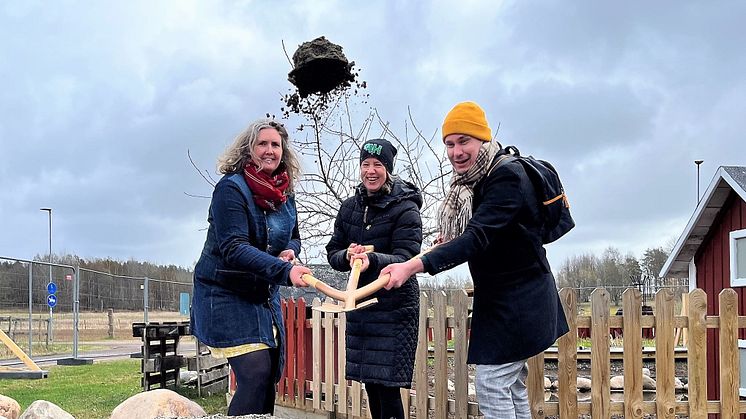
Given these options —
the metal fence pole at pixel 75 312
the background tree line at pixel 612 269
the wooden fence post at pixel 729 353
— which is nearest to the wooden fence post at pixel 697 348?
the wooden fence post at pixel 729 353

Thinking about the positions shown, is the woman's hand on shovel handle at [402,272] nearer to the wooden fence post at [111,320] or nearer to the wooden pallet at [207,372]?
the wooden pallet at [207,372]

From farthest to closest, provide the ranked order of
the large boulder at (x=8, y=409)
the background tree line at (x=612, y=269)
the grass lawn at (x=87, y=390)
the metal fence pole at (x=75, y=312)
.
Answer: the background tree line at (x=612, y=269) → the metal fence pole at (x=75, y=312) → the grass lawn at (x=87, y=390) → the large boulder at (x=8, y=409)

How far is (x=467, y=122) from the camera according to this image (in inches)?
124

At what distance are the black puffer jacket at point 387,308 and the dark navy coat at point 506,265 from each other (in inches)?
27.3

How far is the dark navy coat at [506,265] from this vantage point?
119 inches

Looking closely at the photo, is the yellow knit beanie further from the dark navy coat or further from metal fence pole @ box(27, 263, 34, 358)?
metal fence pole @ box(27, 263, 34, 358)

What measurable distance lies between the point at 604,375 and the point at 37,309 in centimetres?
1559

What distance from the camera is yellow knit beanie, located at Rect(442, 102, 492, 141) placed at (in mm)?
3158

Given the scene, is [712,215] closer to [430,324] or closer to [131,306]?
[430,324]

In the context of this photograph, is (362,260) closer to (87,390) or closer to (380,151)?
(380,151)

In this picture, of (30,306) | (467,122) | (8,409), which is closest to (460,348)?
(467,122)

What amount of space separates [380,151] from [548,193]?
3.52 ft

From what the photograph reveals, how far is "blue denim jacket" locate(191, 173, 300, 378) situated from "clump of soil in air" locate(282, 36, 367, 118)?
422 centimetres

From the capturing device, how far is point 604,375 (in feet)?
16.1
